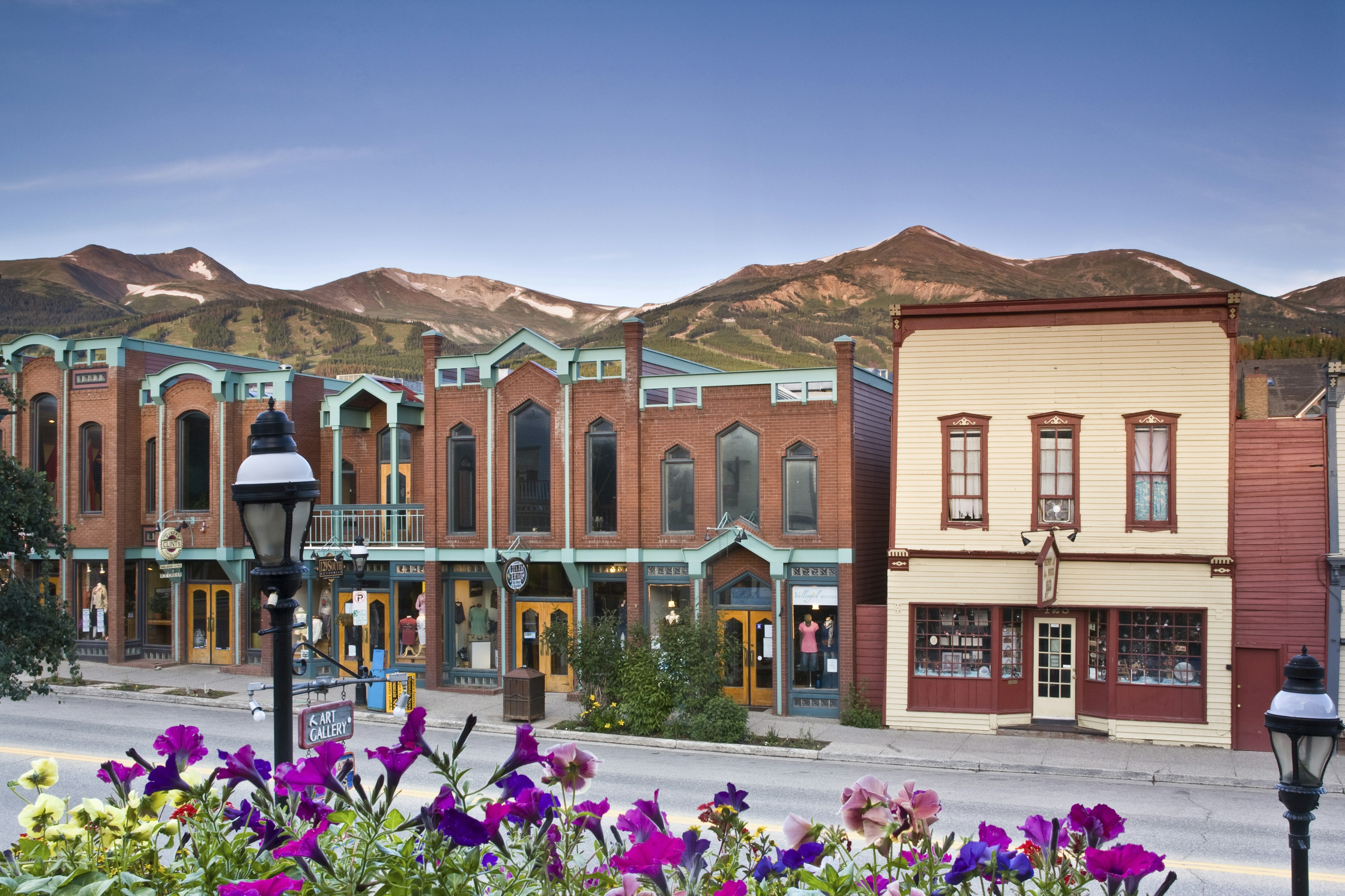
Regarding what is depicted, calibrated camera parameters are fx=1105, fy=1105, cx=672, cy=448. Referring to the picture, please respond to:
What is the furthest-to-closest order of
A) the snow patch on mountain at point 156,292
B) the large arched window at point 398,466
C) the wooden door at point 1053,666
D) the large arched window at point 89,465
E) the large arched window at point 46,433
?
the snow patch on mountain at point 156,292 → the large arched window at point 46,433 → the large arched window at point 89,465 → the large arched window at point 398,466 → the wooden door at point 1053,666

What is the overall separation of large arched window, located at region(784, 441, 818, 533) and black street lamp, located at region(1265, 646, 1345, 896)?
18668 mm

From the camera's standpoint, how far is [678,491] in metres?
26.8

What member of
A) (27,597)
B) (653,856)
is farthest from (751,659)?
(653,856)

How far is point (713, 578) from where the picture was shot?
86.2 feet

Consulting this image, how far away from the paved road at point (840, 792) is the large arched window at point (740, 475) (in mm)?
6387

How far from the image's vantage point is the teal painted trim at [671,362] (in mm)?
28547

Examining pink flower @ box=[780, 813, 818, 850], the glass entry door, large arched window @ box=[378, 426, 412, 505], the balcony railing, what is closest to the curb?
the balcony railing

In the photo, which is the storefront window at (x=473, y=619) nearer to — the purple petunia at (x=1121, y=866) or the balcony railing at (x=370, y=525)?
the balcony railing at (x=370, y=525)

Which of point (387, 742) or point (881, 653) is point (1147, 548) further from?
point (387, 742)

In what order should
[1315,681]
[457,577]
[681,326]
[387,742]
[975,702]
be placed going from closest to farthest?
[1315,681], [387,742], [975,702], [457,577], [681,326]

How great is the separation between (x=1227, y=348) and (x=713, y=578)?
475 inches

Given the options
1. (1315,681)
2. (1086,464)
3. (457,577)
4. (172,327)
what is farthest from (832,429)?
(172,327)

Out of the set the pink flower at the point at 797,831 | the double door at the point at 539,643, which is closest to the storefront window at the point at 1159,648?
the double door at the point at 539,643

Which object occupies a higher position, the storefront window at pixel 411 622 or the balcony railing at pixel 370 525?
the balcony railing at pixel 370 525
